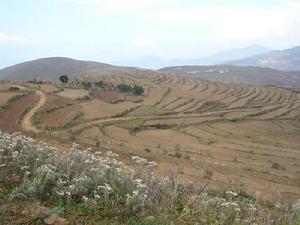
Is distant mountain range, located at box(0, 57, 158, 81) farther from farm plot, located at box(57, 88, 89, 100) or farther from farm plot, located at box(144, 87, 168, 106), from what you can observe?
farm plot, located at box(57, 88, 89, 100)

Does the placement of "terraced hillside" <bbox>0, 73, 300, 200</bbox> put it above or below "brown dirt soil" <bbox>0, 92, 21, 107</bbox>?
below

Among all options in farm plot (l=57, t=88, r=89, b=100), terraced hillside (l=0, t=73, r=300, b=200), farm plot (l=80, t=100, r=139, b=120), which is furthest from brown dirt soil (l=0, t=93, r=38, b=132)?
farm plot (l=57, t=88, r=89, b=100)

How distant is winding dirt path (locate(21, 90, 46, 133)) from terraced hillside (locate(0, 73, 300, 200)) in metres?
0.38

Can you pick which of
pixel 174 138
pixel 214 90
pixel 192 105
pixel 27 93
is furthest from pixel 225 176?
pixel 214 90

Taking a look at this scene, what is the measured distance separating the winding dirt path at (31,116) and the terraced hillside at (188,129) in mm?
378

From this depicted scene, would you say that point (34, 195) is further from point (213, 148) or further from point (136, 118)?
point (136, 118)

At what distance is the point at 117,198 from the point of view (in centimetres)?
799

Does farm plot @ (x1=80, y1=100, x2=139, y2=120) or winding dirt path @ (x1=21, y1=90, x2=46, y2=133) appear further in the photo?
farm plot @ (x1=80, y1=100, x2=139, y2=120)

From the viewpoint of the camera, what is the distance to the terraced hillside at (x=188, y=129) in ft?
74.1

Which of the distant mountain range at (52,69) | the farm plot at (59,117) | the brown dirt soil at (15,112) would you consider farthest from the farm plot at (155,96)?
the distant mountain range at (52,69)

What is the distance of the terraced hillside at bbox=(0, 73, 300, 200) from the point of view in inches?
889

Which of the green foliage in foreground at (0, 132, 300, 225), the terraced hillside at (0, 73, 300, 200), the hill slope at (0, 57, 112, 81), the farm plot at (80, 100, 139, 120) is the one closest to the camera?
the green foliage in foreground at (0, 132, 300, 225)

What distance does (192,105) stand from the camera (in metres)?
59.4

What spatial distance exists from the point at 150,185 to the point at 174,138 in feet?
95.6
